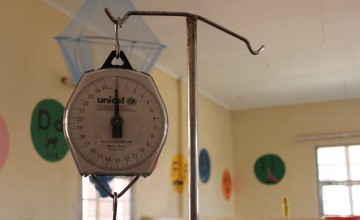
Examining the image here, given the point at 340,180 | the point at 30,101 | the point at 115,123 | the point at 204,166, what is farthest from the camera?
the point at 340,180

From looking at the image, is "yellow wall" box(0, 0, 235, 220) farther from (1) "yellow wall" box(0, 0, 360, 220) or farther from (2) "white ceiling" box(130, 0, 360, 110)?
(2) "white ceiling" box(130, 0, 360, 110)

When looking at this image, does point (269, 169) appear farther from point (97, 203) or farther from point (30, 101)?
point (30, 101)

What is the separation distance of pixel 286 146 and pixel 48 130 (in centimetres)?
468

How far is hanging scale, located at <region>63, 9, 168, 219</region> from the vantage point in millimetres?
979

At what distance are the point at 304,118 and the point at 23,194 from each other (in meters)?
5.10

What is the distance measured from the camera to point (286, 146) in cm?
732

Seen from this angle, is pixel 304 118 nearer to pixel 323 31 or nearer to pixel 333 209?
pixel 333 209

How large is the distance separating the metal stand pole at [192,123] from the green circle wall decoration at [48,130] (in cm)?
259

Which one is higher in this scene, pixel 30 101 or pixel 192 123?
pixel 30 101

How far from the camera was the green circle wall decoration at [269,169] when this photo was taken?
23.9ft

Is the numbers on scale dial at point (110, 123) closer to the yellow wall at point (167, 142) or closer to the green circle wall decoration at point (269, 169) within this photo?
the yellow wall at point (167, 142)

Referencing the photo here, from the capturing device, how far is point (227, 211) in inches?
284

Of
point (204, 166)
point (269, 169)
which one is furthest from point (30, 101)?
point (269, 169)

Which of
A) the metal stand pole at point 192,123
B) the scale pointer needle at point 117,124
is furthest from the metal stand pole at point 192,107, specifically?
the scale pointer needle at point 117,124
